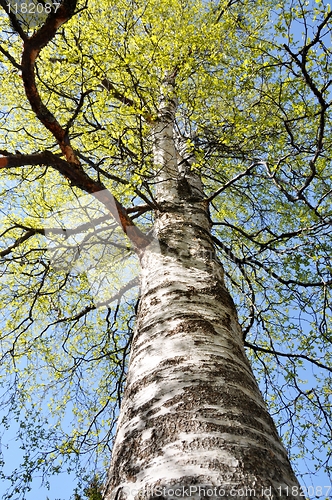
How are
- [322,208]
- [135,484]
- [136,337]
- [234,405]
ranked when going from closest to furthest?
1. [135,484]
2. [234,405]
3. [136,337]
4. [322,208]

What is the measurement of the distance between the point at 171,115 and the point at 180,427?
16.4ft

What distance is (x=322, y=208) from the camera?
4.55m

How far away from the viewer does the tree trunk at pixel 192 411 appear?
85 centimetres

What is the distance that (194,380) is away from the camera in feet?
3.87

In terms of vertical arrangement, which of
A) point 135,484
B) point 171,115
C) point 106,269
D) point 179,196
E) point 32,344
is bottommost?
point 135,484

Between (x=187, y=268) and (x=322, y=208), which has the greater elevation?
(x=322, y=208)

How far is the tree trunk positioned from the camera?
2.80 ft

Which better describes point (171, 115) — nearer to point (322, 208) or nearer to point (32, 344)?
point (322, 208)

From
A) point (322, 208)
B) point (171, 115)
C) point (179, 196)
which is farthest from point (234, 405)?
point (171, 115)

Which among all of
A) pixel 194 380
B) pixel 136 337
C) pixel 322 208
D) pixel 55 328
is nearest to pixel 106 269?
pixel 55 328

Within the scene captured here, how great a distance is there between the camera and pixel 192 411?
3.46 feet

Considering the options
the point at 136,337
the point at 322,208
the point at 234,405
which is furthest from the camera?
the point at 322,208

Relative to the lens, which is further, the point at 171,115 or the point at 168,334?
the point at 171,115

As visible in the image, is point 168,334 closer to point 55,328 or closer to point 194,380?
point 194,380
